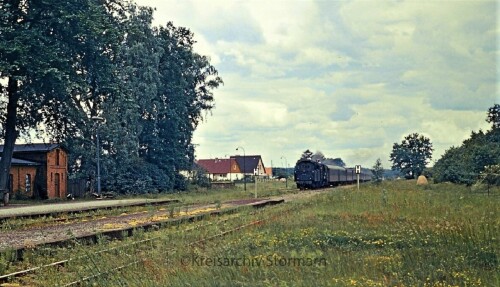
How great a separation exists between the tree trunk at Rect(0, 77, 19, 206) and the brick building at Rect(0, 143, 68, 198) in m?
6.57

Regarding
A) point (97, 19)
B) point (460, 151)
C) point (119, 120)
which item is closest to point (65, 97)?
point (97, 19)

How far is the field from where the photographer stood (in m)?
8.43

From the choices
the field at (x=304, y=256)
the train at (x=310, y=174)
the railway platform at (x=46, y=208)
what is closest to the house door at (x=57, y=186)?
the railway platform at (x=46, y=208)

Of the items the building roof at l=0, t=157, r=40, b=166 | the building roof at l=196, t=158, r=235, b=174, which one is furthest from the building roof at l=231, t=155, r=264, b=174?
the building roof at l=0, t=157, r=40, b=166

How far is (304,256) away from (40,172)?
37.6 meters

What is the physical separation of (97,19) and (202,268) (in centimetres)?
2866

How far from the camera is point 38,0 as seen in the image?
32.8 metres

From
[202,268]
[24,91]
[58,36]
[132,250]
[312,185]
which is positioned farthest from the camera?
[312,185]

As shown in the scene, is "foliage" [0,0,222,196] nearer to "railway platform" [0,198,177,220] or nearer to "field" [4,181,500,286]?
"railway platform" [0,198,177,220]

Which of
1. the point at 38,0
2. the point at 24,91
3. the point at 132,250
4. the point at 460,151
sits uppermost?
the point at 38,0

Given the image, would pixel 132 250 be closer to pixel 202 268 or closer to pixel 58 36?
pixel 202 268

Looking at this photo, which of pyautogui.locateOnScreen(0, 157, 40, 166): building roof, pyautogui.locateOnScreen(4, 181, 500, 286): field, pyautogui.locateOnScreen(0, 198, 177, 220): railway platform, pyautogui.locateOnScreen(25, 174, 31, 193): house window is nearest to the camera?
pyautogui.locateOnScreen(4, 181, 500, 286): field

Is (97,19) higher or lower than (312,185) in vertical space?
higher

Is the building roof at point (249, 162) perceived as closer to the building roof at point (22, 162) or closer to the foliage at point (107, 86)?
the foliage at point (107, 86)
